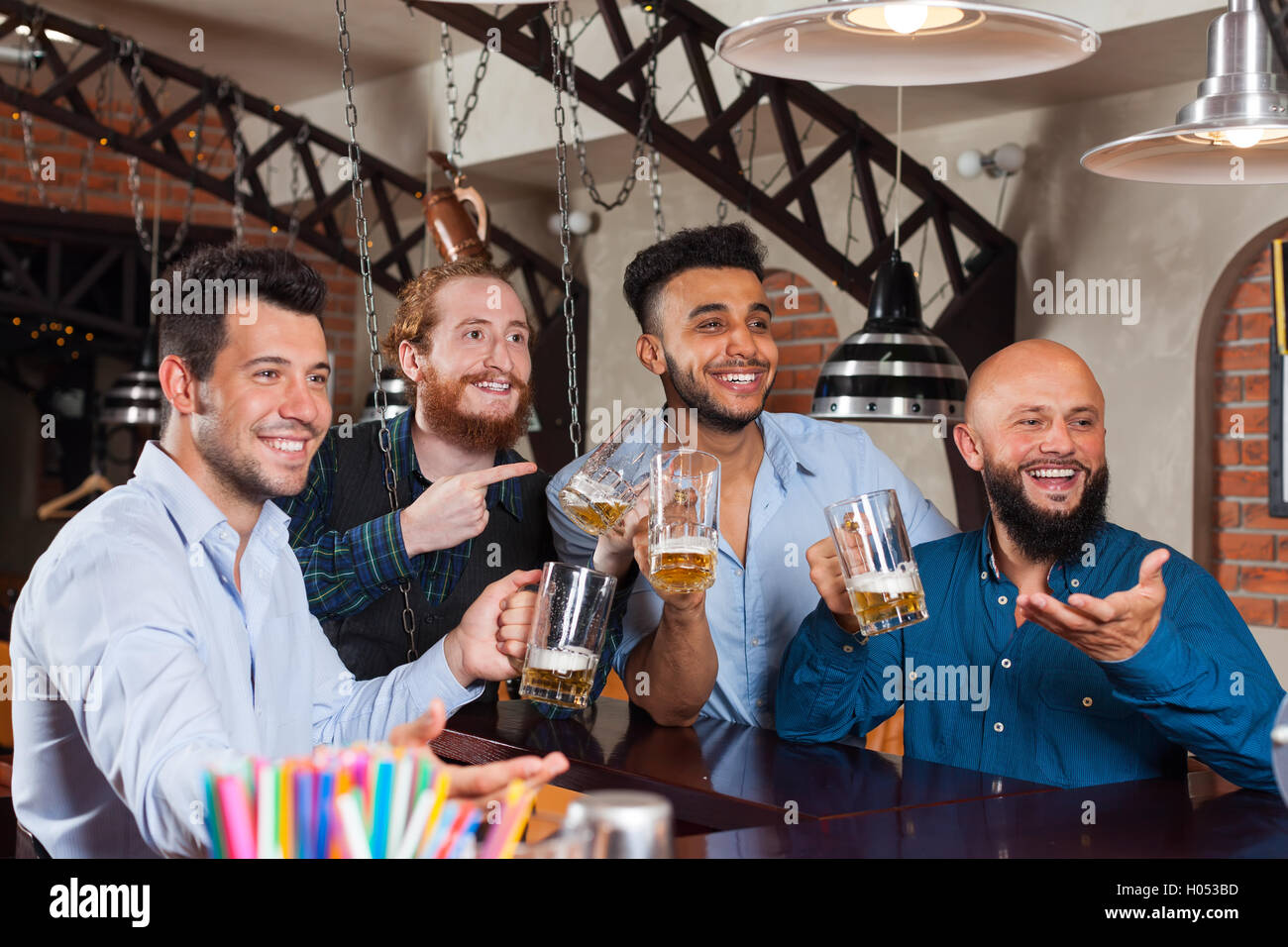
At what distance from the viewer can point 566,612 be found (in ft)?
5.98

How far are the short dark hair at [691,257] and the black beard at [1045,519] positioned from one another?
2.24ft

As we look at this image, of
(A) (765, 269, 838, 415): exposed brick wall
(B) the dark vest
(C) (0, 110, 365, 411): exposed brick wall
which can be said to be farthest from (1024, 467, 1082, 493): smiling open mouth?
(C) (0, 110, 365, 411): exposed brick wall

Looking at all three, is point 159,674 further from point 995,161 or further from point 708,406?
point 995,161

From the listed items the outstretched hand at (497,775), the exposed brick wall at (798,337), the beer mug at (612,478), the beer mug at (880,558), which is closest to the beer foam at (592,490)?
the beer mug at (612,478)

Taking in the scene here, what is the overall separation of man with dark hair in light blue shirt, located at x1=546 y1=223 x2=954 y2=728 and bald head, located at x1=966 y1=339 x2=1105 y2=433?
366 millimetres

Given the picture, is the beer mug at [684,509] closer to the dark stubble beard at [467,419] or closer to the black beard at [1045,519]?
the black beard at [1045,519]

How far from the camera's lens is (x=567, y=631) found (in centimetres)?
183

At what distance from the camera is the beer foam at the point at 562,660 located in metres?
1.83

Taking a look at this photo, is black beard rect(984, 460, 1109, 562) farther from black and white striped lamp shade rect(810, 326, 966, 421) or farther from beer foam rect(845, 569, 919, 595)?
black and white striped lamp shade rect(810, 326, 966, 421)

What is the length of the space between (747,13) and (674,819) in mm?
3423

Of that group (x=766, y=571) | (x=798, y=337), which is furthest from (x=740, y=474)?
(x=798, y=337)

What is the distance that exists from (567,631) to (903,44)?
864 millimetres

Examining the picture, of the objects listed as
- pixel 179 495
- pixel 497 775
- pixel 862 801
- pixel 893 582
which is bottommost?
pixel 862 801
